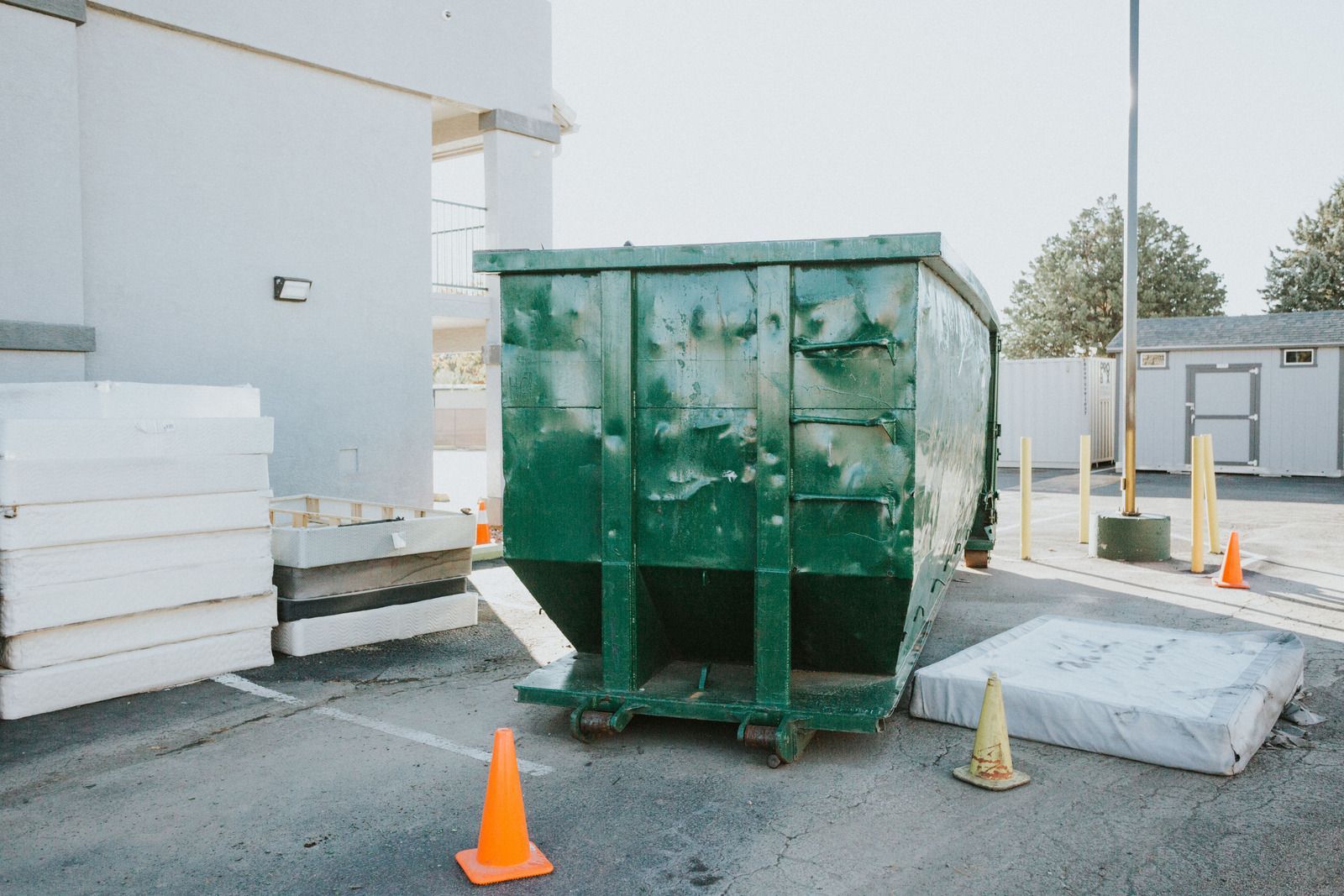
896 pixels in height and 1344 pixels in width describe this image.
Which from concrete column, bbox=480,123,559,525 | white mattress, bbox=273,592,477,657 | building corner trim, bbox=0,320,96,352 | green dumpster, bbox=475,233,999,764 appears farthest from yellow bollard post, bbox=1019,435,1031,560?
building corner trim, bbox=0,320,96,352

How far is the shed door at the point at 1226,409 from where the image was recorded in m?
22.0

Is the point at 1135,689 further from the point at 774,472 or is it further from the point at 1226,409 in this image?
the point at 1226,409

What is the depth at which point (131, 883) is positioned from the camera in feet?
12.0

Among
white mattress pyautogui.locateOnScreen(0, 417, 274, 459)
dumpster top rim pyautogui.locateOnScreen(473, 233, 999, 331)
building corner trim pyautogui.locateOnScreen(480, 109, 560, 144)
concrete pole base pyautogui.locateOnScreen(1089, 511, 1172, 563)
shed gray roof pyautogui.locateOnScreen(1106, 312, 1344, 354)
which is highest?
building corner trim pyautogui.locateOnScreen(480, 109, 560, 144)

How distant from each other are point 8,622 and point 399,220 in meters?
6.57

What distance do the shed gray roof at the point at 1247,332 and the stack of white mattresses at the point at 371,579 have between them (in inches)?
695

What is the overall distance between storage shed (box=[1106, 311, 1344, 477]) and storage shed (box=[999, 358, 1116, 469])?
2.08m

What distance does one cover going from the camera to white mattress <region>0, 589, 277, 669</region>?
18.6 feet

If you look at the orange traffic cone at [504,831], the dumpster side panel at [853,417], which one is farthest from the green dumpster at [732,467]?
the orange traffic cone at [504,831]

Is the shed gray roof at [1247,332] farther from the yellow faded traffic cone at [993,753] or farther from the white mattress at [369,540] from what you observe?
the yellow faded traffic cone at [993,753]

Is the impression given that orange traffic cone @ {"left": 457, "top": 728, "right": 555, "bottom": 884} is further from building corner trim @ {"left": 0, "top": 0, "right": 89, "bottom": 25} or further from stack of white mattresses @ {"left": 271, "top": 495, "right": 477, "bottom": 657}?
building corner trim @ {"left": 0, "top": 0, "right": 89, "bottom": 25}

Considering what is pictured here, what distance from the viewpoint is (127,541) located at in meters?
6.03

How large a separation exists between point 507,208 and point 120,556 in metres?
7.78

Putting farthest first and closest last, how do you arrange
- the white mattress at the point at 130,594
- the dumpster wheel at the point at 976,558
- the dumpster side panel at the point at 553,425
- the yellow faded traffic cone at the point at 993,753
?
the dumpster wheel at the point at 976,558, the white mattress at the point at 130,594, the dumpster side panel at the point at 553,425, the yellow faded traffic cone at the point at 993,753
